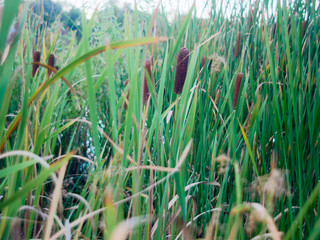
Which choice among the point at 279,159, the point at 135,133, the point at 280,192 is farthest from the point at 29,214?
Result: the point at 279,159

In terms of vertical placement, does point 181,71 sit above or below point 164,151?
above

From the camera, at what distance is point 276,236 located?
0.42 m

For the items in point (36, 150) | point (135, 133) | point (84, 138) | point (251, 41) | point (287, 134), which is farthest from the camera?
point (84, 138)

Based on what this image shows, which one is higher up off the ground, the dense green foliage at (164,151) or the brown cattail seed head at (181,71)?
the brown cattail seed head at (181,71)

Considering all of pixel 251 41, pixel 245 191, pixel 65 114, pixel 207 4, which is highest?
pixel 207 4

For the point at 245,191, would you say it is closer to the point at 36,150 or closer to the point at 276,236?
the point at 276,236

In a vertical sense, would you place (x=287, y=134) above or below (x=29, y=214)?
above

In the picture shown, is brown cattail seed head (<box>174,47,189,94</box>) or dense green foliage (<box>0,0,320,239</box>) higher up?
brown cattail seed head (<box>174,47,189,94</box>)

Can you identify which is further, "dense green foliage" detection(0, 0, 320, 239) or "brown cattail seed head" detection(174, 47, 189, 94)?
"brown cattail seed head" detection(174, 47, 189, 94)

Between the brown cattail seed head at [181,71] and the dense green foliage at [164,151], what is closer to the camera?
the dense green foliage at [164,151]

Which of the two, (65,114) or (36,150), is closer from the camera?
(36,150)

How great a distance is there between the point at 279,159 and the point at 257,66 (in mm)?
547

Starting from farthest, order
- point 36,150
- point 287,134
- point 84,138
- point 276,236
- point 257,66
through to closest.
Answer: point 84,138 < point 257,66 < point 287,134 < point 36,150 < point 276,236

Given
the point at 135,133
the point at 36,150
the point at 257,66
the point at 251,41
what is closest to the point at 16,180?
the point at 36,150
